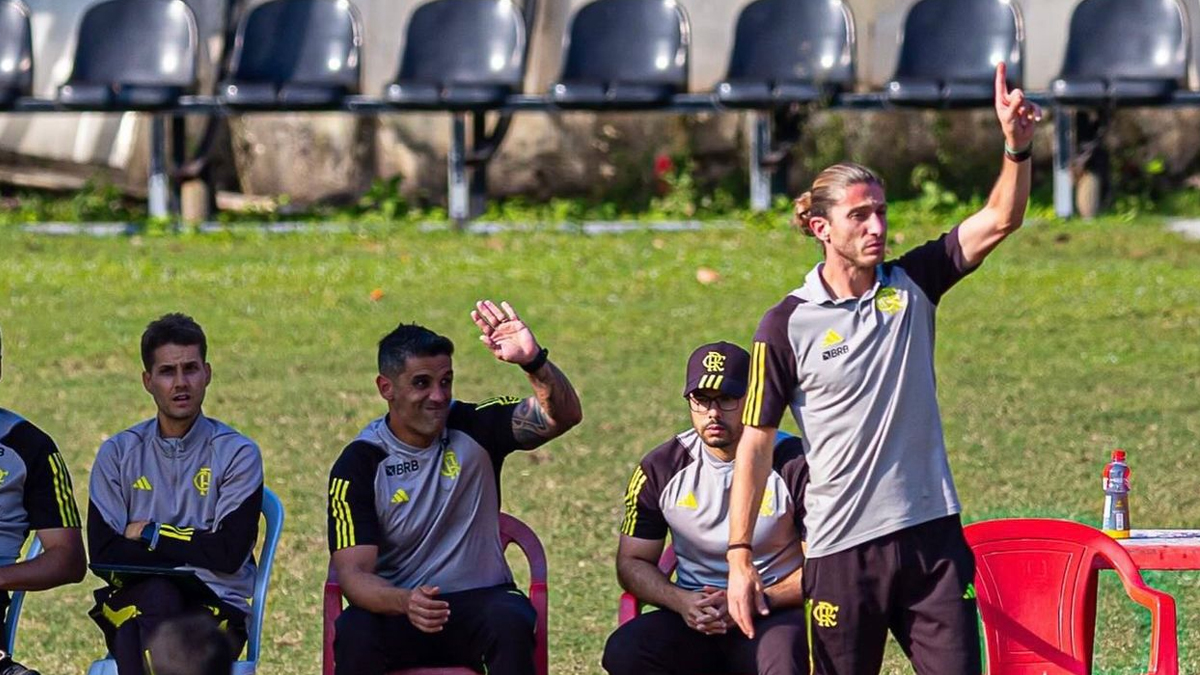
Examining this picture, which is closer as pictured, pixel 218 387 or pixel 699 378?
pixel 699 378

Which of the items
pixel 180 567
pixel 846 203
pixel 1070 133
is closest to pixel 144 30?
pixel 1070 133

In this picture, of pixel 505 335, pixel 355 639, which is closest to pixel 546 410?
pixel 505 335

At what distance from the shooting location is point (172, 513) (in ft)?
17.8

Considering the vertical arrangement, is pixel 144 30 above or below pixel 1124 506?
above

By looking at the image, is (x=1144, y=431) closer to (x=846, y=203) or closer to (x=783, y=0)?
(x=846, y=203)

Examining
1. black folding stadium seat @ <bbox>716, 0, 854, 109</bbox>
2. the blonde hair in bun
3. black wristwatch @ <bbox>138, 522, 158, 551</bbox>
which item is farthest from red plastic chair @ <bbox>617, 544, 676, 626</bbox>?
black folding stadium seat @ <bbox>716, 0, 854, 109</bbox>

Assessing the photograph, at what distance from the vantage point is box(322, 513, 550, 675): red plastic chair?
5.20 meters

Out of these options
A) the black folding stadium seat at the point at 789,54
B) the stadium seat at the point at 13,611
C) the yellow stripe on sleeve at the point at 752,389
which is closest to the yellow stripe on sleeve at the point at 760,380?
the yellow stripe on sleeve at the point at 752,389

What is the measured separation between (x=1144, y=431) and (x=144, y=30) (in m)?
8.12

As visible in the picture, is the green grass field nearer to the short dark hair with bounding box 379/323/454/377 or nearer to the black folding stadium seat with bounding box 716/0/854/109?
the black folding stadium seat with bounding box 716/0/854/109

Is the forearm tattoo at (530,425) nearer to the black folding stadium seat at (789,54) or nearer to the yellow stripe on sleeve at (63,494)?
the yellow stripe on sleeve at (63,494)

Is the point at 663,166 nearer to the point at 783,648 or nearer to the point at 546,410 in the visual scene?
the point at 546,410

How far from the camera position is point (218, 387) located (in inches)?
396

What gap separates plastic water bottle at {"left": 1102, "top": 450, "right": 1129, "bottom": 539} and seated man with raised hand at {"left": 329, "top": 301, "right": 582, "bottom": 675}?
1450mm
